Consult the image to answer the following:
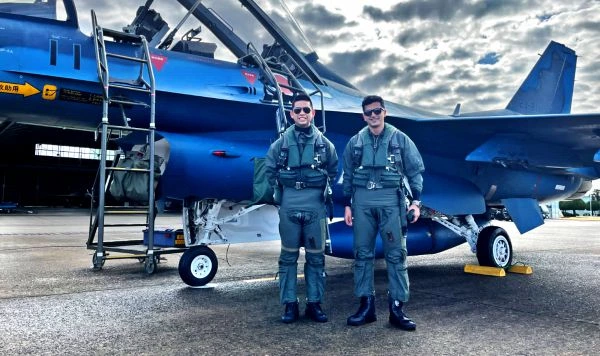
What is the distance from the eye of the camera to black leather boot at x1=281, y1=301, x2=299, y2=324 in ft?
12.2

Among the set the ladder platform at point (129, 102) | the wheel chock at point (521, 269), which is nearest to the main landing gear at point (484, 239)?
the wheel chock at point (521, 269)

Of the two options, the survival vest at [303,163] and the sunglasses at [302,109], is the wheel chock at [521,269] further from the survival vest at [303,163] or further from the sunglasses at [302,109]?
the sunglasses at [302,109]

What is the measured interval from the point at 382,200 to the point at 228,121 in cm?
277

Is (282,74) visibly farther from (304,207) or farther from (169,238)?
(304,207)

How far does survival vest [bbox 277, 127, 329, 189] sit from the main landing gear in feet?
11.9

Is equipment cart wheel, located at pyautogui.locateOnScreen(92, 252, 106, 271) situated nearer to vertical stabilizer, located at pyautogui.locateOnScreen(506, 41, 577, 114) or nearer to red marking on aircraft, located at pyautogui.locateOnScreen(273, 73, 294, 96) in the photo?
red marking on aircraft, located at pyautogui.locateOnScreen(273, 73, 294, 96)

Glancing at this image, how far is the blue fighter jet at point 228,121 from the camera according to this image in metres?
5.02

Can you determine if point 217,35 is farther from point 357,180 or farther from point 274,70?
point 357,180

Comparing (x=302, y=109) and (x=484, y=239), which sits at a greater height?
(x=302, y=109)

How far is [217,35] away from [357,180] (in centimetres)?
484

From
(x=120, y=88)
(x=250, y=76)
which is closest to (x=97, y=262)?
(x=120, y=88)

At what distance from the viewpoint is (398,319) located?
3.58 metres

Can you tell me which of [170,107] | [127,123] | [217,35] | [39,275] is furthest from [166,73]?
[39,275]

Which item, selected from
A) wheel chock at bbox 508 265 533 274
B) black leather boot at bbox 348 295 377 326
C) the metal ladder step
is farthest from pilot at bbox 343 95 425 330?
wheel chock at bbox 508 265 533 274
